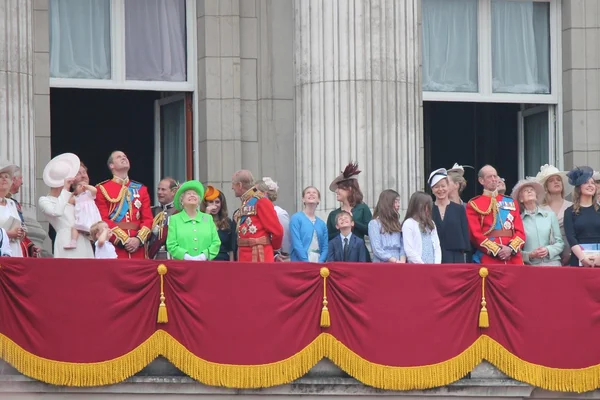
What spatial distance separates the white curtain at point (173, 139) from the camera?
26.5 metres

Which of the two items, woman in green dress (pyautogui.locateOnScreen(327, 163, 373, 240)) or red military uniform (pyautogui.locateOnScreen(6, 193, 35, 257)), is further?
woman in green dress (pyautogui.locateOnScreen(327, 163, 373, 240))

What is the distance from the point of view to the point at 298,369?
21578 mm

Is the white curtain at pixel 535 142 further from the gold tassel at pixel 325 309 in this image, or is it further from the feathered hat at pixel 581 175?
the gold tassel at pixel 325 309

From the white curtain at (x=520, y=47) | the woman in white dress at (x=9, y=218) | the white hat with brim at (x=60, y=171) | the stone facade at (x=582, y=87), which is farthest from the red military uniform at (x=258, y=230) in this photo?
the stone facade at (x=582, y=87)

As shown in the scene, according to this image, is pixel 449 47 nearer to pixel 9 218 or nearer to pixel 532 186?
pixel 532 186

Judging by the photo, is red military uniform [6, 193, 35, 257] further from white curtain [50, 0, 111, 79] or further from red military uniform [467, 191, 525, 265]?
red military uniform [467, 191, 525, 265]

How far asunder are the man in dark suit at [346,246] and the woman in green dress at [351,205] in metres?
0.21

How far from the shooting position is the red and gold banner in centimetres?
2102

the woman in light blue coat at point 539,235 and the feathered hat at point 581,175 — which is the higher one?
the feathered hat at point 581,175

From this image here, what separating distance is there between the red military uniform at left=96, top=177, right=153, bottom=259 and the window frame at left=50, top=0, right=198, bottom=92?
11.1ft

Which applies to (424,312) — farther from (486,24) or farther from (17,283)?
(486,24)

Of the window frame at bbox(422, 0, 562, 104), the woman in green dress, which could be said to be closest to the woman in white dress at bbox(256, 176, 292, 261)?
the woman in green dress

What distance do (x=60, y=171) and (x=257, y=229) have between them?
→ 232 centimetres

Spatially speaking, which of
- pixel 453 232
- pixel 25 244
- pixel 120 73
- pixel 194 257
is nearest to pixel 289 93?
pixel 120 73
